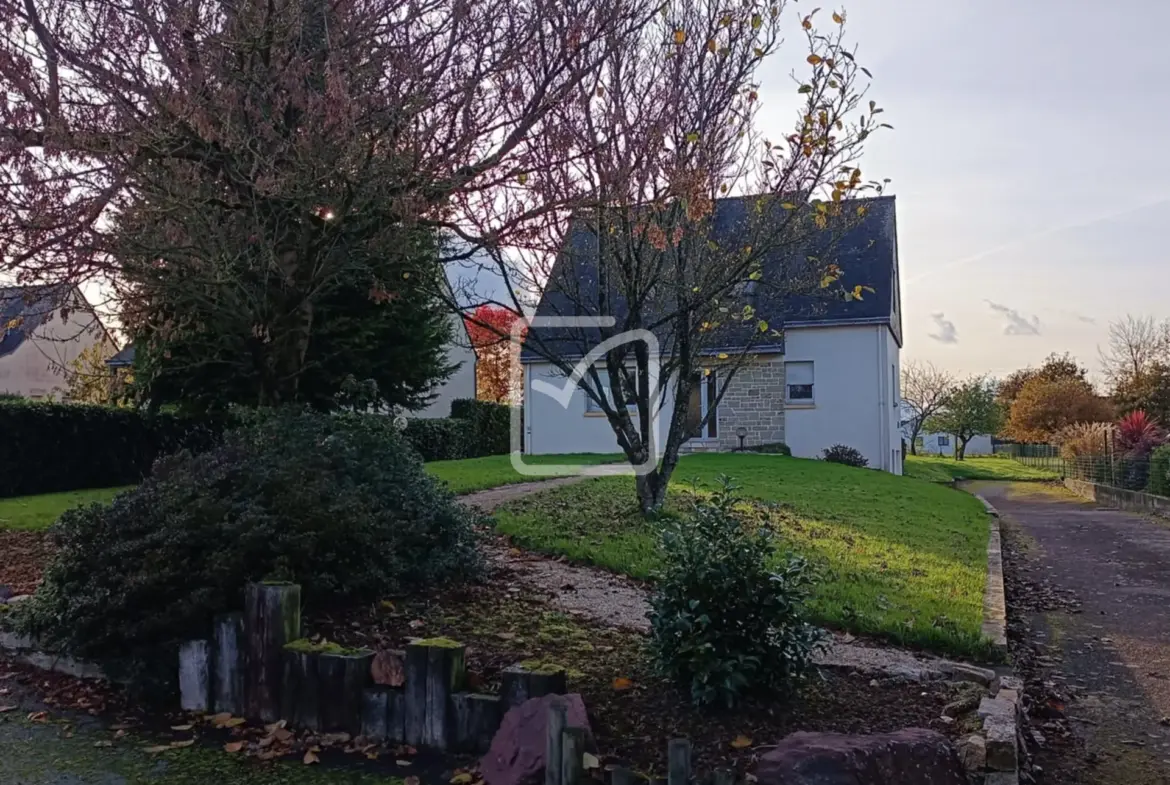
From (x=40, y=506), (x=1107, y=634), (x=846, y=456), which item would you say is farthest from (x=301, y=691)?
(x=846, y=456)

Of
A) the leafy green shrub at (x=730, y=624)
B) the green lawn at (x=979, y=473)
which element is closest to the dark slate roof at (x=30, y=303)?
the leafy green shrub at (x=730, y=624)

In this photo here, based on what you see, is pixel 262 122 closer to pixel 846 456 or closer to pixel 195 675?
pixel 195 675

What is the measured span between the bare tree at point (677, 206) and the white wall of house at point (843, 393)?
14.2 metres

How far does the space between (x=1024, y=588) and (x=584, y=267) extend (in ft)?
18.7

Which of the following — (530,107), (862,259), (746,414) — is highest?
(862,259)

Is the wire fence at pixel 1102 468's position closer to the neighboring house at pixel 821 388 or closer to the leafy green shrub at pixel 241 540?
the neighboring house at pixel 821 388

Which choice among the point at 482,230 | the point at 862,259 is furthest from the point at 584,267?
the point at 862,259

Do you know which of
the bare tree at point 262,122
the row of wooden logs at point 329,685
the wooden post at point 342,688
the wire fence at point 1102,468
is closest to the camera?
the row of wooden logs at point 329,685

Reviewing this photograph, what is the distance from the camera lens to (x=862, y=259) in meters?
24.4

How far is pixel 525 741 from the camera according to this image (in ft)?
12.1

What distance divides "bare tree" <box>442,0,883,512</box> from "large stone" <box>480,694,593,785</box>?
417 centimetres

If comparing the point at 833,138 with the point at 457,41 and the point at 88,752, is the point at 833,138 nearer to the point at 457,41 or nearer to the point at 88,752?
the point at 457,41

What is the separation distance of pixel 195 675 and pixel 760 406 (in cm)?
2072

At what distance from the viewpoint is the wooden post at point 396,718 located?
421cm
